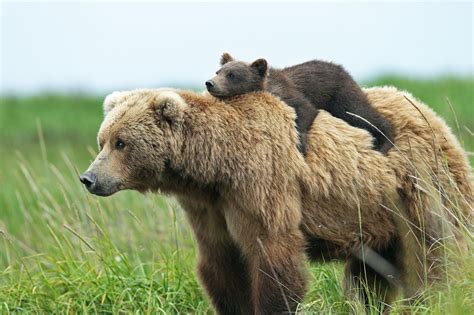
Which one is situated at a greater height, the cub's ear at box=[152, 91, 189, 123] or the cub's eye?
the cub's ear at box=[152, 91, 189, 123]

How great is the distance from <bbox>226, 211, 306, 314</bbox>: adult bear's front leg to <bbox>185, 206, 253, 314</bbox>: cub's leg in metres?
0.23

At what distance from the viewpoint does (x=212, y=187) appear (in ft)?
19.5

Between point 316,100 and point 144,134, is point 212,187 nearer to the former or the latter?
point 144,134

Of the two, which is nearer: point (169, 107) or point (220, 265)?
point (169, 107)

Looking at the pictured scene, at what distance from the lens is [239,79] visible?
6191mm

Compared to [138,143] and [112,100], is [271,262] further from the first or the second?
[112,100]

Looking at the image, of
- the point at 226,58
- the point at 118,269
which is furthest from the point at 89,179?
the point at 226,58

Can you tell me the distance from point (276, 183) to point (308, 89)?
0.81m

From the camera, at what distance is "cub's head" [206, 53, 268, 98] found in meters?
6.12

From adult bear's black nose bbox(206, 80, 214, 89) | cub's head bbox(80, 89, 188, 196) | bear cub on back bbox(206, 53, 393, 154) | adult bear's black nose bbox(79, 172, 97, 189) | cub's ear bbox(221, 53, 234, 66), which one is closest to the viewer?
adult bear's black nose bbox(79, 172, 97, 189)

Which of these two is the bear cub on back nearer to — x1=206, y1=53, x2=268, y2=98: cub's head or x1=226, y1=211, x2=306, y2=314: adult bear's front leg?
x1=206, y1=53, x2=268, y2=98: cub's head

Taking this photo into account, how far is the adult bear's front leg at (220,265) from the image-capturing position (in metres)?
6.11

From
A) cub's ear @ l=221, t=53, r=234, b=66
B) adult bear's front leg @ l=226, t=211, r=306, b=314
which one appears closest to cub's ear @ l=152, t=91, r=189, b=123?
adult bear's front leg @ l=226, t=211, r=306, b=314

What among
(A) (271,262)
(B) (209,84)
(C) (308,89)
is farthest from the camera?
(C) (308,89)
